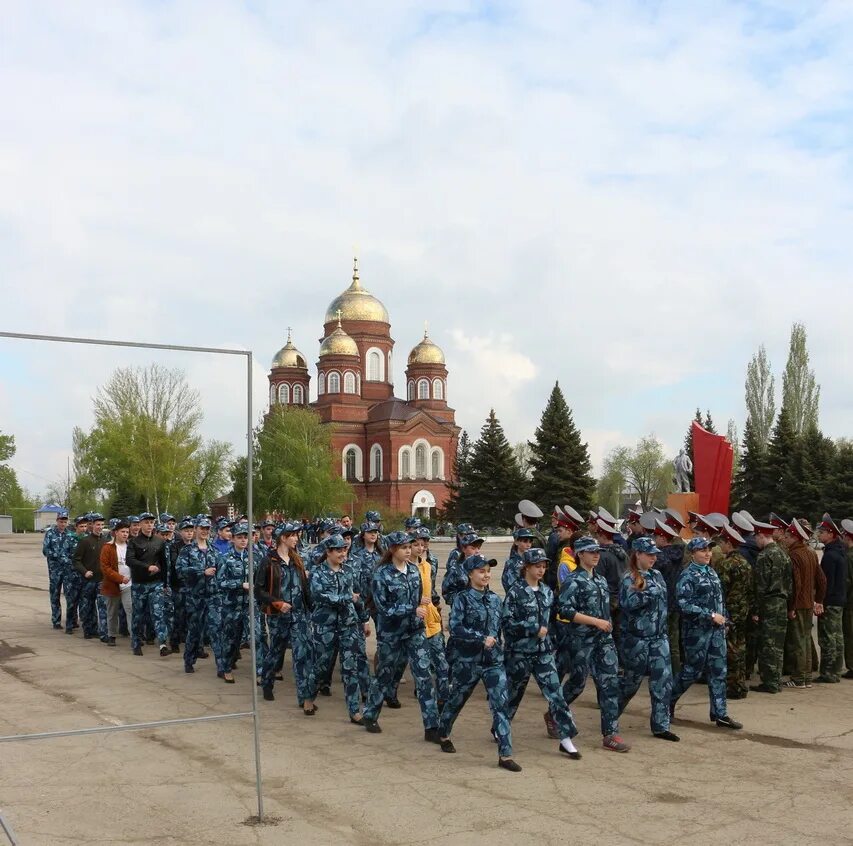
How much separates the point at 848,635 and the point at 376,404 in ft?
194

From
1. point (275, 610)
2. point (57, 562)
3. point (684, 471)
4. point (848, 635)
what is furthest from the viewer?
point (684, 471)

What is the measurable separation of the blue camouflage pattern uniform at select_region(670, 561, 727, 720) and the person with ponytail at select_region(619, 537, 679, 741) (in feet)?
1.29

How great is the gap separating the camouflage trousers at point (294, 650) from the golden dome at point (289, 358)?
204 ft

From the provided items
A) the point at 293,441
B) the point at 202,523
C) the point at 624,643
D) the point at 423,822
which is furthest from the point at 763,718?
the point at 293,441

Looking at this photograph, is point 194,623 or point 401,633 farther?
point 194,623

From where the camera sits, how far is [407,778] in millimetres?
6938

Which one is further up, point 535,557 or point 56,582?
point 535,557

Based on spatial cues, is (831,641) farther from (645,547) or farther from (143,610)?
(143,610)

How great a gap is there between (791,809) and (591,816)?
1420 millimetres

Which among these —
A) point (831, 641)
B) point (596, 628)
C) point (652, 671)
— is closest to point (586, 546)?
point (596, 628)

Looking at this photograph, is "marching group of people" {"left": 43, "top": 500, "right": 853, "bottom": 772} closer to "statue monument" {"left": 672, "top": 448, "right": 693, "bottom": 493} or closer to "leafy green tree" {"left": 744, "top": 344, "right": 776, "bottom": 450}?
"statue monument" {"left": 672, "top": 448, "right": 693, "bottom": 493}

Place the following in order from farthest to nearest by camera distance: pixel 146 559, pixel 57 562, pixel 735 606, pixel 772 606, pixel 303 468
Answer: pixel 303 468 → pixel 57 562 → pixel 146 559 → pixel 772 606 → pixel 735 606

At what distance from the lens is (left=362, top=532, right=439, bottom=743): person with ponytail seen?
26.4 feet

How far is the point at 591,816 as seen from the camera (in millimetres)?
6070
